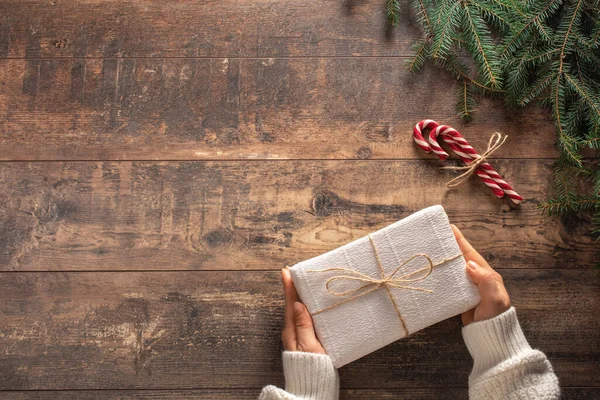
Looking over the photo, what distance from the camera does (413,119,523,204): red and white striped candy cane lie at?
4.24 ft

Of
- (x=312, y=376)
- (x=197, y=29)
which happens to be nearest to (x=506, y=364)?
(x=312, y=376)

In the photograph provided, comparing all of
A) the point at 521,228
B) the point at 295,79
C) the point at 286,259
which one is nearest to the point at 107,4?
the point at 295,79

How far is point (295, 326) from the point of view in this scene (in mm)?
1212

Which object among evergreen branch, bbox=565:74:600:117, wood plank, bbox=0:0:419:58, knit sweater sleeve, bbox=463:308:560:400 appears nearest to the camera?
knit sweater sleeve, bbox=463:308:560:400

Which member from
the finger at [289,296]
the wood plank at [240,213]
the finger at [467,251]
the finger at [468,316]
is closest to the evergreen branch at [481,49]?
the wood plank at [240,213]

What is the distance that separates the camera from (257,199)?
131 centimetres

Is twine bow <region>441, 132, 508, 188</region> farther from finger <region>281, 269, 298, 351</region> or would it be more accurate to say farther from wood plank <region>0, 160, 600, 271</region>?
finger <region>281, 269, 298, 351</region>

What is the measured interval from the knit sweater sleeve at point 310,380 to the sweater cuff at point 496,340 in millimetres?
312

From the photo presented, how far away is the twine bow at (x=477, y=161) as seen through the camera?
1292 millimetres

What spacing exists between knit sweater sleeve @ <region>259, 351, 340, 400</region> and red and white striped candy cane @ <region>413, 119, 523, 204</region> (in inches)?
21.2

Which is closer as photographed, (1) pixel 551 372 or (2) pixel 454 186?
(1) pixel 551 372

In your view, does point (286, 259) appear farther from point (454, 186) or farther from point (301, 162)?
point (454, 186)

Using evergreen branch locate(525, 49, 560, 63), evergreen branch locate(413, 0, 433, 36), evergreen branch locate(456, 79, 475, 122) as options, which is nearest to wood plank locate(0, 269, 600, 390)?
evergreen branch locate(456, 79, 475, 122)

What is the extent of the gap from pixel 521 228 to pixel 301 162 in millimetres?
540
